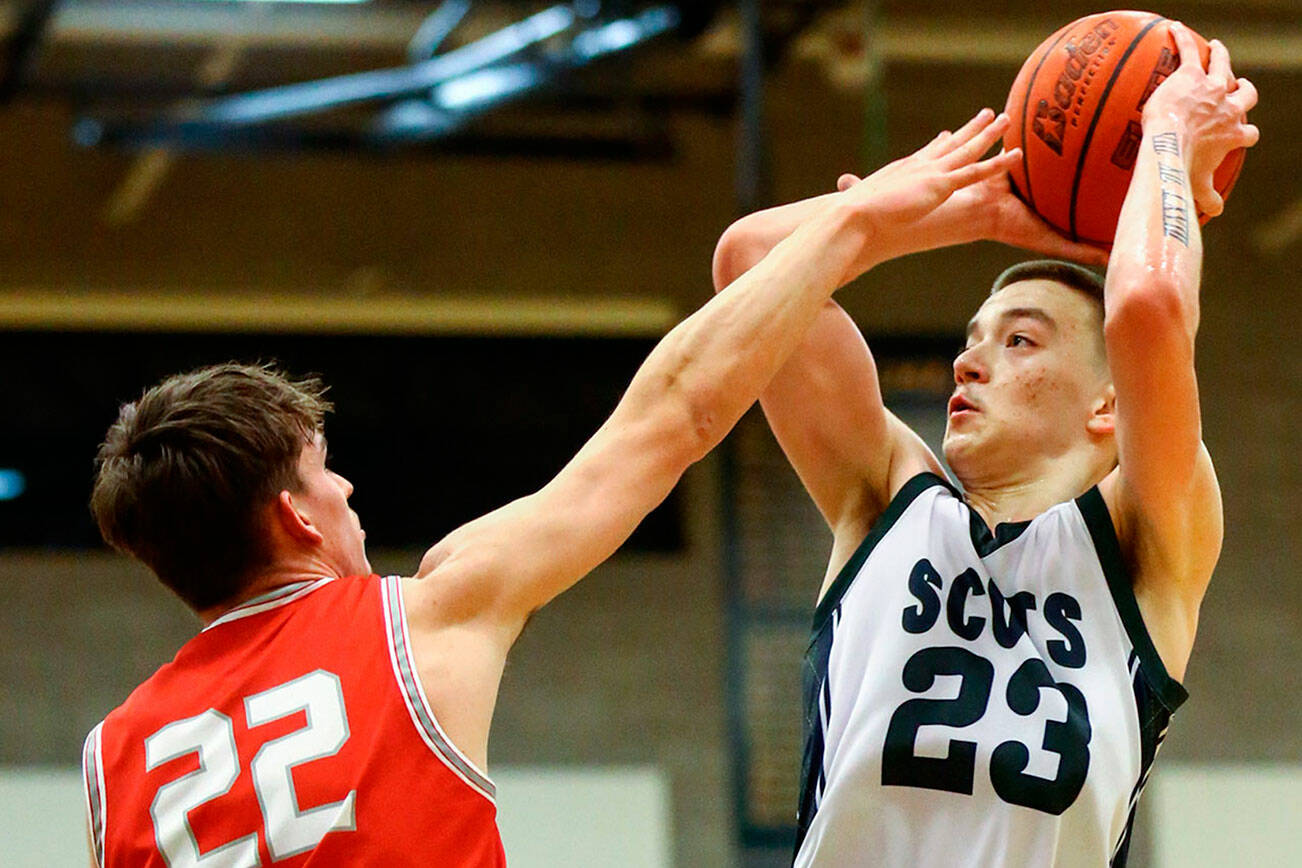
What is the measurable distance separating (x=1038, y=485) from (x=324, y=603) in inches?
41.5

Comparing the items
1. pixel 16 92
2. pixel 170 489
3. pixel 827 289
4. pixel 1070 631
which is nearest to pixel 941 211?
pixel 827 289

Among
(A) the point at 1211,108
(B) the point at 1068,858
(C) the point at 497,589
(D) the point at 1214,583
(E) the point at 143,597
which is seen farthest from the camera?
(D) the point at 1214,583

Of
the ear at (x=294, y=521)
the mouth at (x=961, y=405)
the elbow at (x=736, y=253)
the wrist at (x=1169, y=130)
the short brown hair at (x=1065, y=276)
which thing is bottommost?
the mouth at (x=961, y=405)

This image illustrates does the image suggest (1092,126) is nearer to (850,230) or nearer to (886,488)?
(850,230)

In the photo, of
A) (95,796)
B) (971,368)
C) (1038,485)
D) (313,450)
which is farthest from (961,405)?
(95,796)

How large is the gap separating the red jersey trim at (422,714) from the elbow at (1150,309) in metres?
0.96

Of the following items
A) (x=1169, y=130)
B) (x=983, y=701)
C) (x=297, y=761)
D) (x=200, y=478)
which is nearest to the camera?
(x=297, y=761)

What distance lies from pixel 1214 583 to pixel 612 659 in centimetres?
336

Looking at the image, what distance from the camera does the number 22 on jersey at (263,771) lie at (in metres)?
1.86

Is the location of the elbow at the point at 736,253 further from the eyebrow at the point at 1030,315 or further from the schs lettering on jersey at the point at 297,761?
the schs lettering on jersey at the point at 297,761

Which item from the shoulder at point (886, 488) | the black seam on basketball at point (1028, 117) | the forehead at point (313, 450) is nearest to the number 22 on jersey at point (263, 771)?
the forehead at point (313, 450)

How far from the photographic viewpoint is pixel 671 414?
2.10m

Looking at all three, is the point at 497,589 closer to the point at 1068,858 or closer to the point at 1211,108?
the point at 1068,858

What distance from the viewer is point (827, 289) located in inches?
86.8
